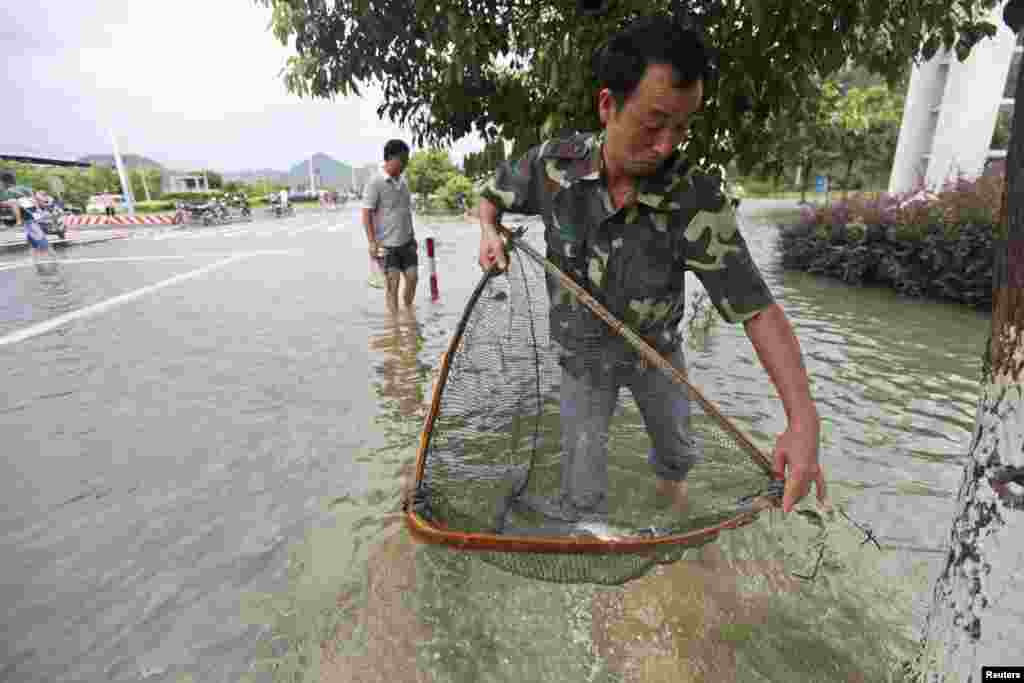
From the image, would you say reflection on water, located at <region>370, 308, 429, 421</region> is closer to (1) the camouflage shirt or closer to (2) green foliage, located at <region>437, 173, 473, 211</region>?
(1) the camouflage shirt

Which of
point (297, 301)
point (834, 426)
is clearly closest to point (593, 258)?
point (834, 426)

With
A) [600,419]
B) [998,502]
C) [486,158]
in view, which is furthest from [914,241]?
[998,502]

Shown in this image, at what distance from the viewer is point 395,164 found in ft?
18.3

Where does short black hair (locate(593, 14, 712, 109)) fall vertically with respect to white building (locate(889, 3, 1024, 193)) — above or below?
below

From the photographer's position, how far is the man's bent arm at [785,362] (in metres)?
1.42

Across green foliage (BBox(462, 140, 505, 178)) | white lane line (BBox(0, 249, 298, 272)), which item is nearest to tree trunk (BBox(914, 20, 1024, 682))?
green foliage (BBox(462, 140, 505, 178))

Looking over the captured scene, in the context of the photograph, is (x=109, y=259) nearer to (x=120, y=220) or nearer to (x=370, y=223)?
(x=370, y=223)

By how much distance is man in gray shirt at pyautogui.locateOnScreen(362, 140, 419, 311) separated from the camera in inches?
220

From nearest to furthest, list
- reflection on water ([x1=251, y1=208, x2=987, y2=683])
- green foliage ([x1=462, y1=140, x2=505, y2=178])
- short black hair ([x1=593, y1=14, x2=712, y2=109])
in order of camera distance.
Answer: short black hair ([x1=593, y1=14, x2=712, y2=109]) → reflection on water ([x1=251, y1=208, x2=987, y2=683]) → green foliage ([x1=462, y1=140, x2=505, y2=178])

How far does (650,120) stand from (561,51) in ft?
5.12

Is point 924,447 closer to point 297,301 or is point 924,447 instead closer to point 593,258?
point 593,258

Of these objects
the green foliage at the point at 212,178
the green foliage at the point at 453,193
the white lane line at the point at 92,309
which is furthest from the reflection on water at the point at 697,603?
the green foliage at the point at 212,178

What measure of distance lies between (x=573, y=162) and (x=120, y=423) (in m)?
3.83

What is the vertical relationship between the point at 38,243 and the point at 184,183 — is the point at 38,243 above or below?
below
